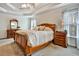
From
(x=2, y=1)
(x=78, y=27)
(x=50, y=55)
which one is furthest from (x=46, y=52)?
(x=2, y=1)

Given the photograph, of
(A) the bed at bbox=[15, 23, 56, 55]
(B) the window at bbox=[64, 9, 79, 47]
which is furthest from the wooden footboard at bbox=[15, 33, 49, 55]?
(B) the window at bbox=[64, 9, 79, 47]

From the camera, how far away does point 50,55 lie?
2.30 metres

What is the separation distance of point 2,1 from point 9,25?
50 centimetres

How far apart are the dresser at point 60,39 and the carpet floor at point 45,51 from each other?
0.08 metres

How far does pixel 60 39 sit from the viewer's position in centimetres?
234

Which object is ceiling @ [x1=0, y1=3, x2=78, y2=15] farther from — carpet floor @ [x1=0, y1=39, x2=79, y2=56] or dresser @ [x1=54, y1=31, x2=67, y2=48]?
carpet floor @ [x1=0, y1=39, x2=79, y2=56]

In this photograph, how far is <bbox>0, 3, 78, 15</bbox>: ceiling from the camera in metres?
2.27

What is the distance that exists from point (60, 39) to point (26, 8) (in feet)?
3.14

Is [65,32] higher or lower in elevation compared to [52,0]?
lower

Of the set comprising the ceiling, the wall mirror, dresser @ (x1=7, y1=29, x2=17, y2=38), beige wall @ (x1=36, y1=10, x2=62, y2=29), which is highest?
the ceiling

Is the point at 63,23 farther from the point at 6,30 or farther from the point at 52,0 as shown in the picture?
the point at 6,30

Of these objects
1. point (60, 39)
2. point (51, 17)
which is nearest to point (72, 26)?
point (60, 39)

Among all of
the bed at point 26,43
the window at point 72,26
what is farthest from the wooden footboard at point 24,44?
the window at point 72,26

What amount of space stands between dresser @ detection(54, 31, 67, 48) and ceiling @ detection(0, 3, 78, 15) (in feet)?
1.86
